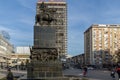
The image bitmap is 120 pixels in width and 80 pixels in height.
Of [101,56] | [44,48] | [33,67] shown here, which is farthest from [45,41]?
[101,56]

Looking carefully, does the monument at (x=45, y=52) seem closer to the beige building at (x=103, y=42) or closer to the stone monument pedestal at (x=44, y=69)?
the stone monument pedestal at (x=44, y=69)

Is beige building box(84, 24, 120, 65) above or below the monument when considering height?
above

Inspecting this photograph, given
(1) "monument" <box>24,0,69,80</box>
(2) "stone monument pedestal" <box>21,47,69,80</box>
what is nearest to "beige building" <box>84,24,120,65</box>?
(1) "monument" <box>24,0,69,80</box>

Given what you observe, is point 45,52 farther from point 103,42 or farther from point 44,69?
point 103,42

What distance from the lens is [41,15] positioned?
21500mm

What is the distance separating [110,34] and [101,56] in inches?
595

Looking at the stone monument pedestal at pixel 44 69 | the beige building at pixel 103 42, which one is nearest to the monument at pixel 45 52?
the stone monument pedestal at pixel 44 69

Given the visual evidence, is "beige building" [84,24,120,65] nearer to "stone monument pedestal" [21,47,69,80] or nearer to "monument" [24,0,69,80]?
"monument" [24,0,69,80]

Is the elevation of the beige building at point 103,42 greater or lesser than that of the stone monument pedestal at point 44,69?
greater

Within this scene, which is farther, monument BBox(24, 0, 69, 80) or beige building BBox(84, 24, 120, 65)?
beige building BBox(84, 24, 120, 65)

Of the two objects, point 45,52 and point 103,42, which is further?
point 103,42

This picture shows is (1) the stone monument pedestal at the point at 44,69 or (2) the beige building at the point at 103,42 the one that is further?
(2) the beige building at the point at 103,42

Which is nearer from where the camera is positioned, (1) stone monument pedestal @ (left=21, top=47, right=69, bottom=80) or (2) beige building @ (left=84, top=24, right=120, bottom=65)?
(1) stone monument pedestal @ (left=21, top=47, right=69, bottom=80)

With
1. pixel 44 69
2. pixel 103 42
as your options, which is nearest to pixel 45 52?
pixel 44 69
